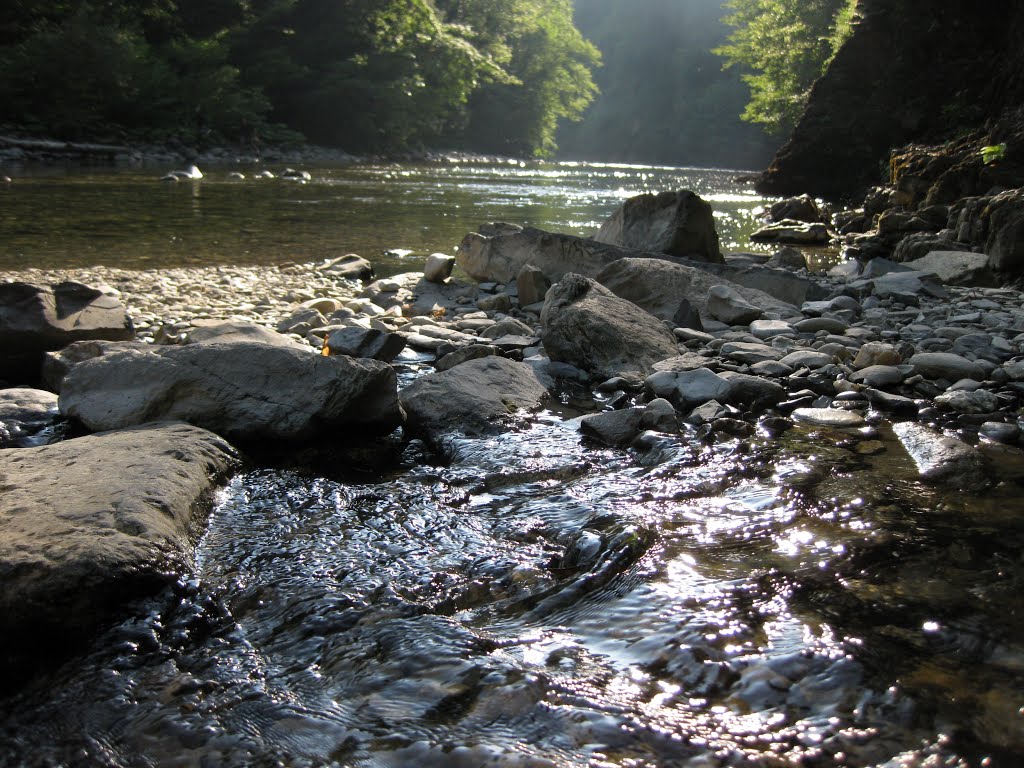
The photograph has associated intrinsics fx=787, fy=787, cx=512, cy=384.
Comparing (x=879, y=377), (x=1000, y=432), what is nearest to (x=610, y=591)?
(x=1000, y=432)

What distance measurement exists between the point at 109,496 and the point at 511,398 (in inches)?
73.1

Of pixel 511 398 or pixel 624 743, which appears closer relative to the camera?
pixel 624 743

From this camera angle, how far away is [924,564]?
2.29 meters

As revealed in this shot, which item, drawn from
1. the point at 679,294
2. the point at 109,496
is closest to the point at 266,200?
the point at 679,294

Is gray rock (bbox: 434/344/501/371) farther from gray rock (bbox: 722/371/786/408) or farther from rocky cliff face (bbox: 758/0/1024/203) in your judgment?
rocky cliff face (bbox: 758/0/1024/203)

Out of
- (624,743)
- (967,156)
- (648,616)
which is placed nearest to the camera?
(624,743)

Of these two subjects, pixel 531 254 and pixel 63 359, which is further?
pixel 531 254

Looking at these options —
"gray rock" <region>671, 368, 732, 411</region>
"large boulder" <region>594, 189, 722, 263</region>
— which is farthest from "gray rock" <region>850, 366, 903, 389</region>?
"large boulder" <region>594, 189, 722, 263</region>

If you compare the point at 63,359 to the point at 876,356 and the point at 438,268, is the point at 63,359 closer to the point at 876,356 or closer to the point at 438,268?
the point at 438,268

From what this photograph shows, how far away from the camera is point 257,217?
427 inches

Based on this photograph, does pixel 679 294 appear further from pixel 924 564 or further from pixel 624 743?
pixel 624 743

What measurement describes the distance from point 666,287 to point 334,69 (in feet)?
98.7

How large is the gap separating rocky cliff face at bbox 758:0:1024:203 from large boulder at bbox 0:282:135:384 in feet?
32.2

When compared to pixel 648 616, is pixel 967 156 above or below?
above
